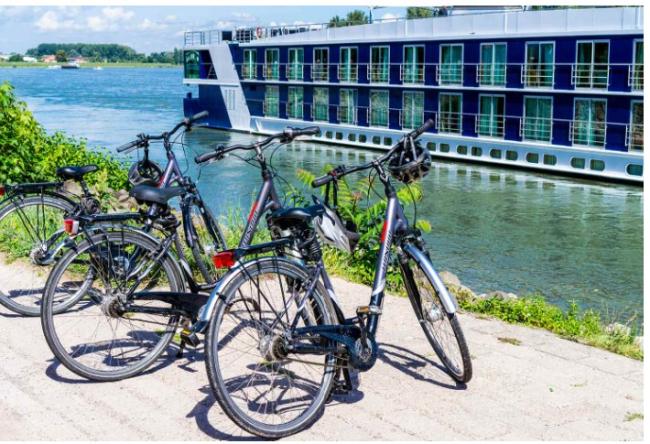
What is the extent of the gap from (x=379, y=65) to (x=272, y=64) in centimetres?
627

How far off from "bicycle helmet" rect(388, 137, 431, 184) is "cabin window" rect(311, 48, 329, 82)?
27751mm

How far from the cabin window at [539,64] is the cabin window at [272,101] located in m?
12.2

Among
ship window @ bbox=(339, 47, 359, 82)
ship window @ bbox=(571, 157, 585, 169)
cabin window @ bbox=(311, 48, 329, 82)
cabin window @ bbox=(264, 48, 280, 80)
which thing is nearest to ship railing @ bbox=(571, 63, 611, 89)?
ship window @ bbox=(571, 157, 585, 169)

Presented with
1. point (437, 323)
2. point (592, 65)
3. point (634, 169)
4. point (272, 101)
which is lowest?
point (634, 169)

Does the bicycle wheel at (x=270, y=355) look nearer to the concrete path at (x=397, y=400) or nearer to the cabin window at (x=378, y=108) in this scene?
the concrete path at (x=397, y=400)

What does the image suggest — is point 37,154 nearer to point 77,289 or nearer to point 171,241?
point 77,289

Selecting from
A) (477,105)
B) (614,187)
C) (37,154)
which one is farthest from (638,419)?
(477,105)

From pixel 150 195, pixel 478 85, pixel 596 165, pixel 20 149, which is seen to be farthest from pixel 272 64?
pixel 150 195

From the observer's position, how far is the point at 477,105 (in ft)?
86.0

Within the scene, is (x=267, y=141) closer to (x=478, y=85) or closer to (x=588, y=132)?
(x=588, y=132)

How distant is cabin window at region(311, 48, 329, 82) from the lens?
104 ft

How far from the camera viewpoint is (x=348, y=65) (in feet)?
101

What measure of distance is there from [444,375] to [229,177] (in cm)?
2044

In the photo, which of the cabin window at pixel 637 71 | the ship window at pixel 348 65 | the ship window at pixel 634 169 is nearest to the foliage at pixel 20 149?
the cabin window at pixel 637 71
